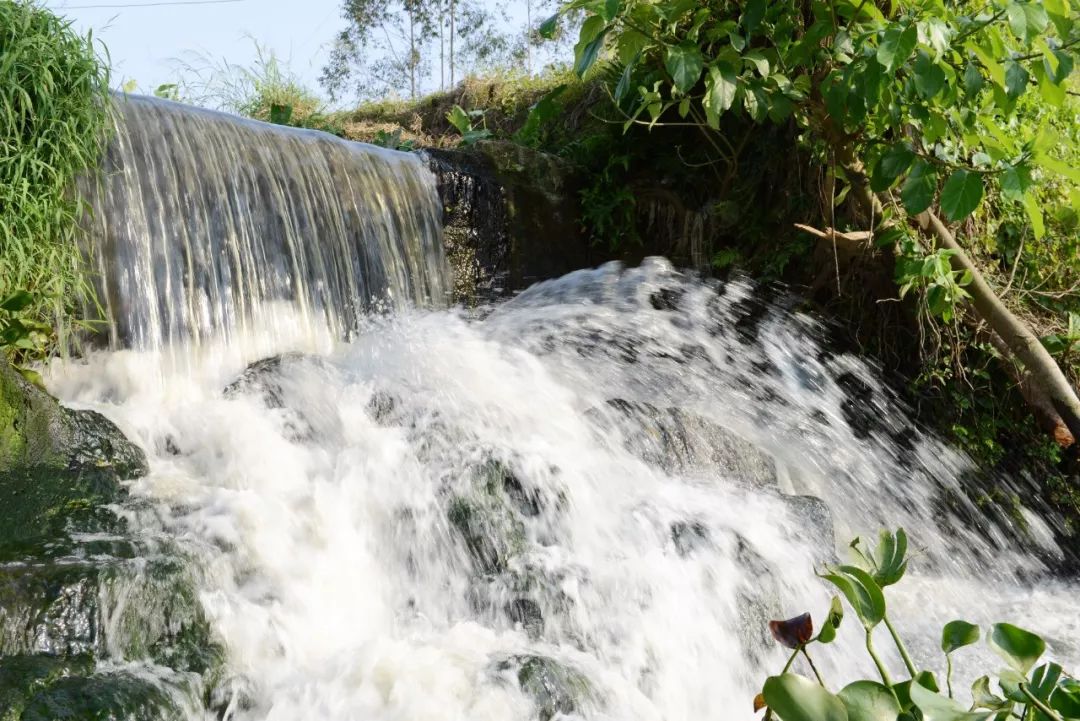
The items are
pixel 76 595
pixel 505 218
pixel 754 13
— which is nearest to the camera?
pixel 76 595

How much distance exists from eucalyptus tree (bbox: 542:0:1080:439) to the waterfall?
5.91ft

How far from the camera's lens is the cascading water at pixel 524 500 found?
245 centimetres

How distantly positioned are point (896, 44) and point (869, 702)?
102 inches

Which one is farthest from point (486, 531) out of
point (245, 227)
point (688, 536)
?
point (245, 227)

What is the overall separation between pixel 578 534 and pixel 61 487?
1.60 meters

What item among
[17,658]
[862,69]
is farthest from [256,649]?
[862,69]

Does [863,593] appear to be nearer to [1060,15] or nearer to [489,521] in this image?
[489,521]

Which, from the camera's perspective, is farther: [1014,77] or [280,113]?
[280,113]

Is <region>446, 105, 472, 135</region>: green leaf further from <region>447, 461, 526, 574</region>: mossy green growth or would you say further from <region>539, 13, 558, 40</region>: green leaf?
<region>447, 461, 526, 574</region>: mossy green growth

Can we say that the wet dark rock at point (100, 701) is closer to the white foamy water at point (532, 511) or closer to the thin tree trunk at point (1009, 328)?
the white foamy water at point (532, 511)

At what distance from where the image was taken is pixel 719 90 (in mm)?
3521

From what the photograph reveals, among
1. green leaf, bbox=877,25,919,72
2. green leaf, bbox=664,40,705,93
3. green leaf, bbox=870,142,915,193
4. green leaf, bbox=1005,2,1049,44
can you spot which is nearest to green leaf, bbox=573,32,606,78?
green leaf, bbox=664,40,705,93

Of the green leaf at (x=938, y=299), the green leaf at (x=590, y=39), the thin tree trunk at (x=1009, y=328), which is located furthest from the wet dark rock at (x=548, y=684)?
the thin tree trunk at (x=1009, y=328)

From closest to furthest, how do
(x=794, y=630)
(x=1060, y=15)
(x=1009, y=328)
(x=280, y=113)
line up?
(x=794, y=630)
(x=1060, y=15)
(x=1009, y=328)
(x=280, y=113)
